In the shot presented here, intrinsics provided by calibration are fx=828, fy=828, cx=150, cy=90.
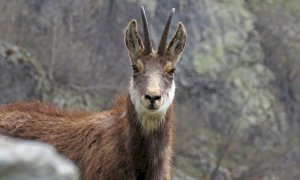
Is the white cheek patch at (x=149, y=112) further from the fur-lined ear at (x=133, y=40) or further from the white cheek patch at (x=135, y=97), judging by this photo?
the fur-lined ear at (x=133, y=40)

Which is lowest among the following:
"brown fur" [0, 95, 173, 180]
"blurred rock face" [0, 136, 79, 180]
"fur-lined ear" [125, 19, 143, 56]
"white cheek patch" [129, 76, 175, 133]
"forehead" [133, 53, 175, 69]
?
"brown fur" [0, 95, 173, 180]

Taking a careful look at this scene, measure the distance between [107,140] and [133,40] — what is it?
1329mm

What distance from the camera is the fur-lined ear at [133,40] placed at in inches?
415

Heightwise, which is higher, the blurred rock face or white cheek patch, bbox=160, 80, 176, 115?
the blurred rock face

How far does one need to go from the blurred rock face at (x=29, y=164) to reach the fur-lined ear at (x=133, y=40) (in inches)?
251

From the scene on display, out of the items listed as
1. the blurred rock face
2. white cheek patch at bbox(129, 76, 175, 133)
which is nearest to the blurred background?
white cheek patch at bbox(129, 76, 175, 133)

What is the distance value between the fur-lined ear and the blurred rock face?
6373mm

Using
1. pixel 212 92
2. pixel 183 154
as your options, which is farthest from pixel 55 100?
pixel 212 92

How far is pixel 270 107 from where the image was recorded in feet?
88.2

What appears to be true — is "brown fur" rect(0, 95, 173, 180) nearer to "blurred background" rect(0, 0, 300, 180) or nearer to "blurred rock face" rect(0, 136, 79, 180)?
"blurred rock face" rect(0, 136, 79, 180)

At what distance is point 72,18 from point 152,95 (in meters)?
13.3

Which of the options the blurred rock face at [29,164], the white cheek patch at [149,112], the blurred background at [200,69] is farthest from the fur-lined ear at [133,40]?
the blurred background at [200,69]

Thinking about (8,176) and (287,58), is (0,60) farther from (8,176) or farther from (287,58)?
(8,176)

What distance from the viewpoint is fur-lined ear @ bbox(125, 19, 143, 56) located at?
415 inches
